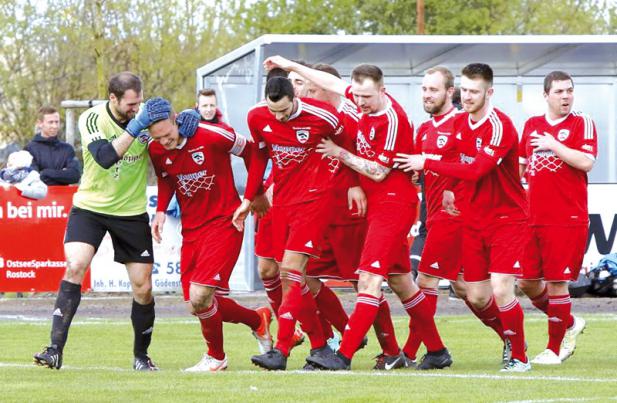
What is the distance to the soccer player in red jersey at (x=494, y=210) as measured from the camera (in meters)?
11.1

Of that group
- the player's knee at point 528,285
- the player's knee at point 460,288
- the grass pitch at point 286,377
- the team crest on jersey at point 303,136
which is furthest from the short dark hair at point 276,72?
the player's knee at point 528,285

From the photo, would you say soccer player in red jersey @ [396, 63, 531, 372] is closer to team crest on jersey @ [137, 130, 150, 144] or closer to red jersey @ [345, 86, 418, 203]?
red jersey @ [345, 86, 418, 203]

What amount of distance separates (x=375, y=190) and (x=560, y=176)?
5.35 feet

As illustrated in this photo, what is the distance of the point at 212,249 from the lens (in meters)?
11.2

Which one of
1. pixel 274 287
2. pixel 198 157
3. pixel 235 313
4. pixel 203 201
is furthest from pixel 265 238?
pixel 198 157

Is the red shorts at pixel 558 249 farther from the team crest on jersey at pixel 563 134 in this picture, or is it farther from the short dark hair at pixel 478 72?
the short dark hair at pixel 478 72

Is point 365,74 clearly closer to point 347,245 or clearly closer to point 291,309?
point 347,245

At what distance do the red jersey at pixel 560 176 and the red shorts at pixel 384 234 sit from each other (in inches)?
50.1

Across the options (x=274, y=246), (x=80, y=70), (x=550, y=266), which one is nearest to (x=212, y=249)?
(x=274, y=246)

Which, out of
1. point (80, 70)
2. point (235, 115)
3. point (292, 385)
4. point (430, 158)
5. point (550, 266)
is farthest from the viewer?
point (80, 70)

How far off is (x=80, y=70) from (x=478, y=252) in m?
31.0

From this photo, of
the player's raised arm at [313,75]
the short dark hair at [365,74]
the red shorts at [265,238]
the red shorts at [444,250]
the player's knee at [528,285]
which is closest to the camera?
the short dark hair at [365,74]

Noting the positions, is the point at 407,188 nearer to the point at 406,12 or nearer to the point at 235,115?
the point at 235,115

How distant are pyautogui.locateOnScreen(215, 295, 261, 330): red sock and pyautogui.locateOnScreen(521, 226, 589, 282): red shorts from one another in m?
2.18
